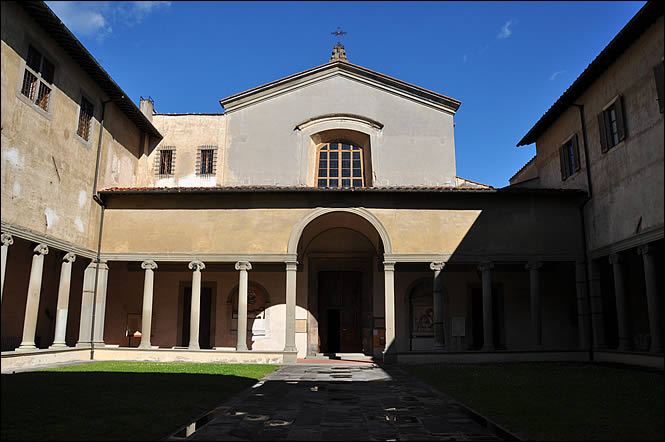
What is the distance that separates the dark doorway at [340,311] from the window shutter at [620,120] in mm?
12004

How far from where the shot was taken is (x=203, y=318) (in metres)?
23.4

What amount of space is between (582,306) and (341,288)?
9.86m

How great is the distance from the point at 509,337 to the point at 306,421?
16446 millimetres

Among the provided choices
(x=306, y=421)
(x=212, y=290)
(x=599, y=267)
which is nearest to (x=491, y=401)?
(x=306, y=421)

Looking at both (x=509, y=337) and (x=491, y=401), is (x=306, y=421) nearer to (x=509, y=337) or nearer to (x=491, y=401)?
(x=491, y=401)

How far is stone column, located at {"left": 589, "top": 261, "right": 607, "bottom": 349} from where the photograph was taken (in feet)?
61.5

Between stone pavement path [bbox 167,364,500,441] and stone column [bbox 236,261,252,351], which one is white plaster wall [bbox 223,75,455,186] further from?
stone pavement path [bbox 167,364,500,441]

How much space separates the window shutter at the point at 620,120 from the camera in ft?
54.4

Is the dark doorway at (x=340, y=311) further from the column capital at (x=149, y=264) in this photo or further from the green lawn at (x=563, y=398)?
the column capital at (x=149, y=264)

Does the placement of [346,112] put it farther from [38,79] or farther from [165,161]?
[38,79]

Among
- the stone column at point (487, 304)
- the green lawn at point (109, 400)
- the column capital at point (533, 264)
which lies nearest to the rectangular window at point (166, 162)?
the green lawn at point (109, 400)

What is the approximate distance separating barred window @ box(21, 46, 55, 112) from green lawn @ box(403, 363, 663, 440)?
1379 cm

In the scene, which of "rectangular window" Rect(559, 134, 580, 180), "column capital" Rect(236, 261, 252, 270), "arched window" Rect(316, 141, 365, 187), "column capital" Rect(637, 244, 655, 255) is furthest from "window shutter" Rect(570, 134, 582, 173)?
"column capital" Rect(236, 261, 252, 270)

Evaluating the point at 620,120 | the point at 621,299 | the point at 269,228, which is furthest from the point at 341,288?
the point at 620,120
